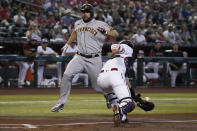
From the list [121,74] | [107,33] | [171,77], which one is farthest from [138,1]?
[121,74]

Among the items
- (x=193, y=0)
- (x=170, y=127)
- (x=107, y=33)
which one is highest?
(x=193, y=0)

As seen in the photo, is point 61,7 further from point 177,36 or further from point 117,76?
point 117,76

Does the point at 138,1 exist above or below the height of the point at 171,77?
above

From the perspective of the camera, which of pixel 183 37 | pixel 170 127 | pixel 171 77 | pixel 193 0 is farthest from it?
pixel 193 0

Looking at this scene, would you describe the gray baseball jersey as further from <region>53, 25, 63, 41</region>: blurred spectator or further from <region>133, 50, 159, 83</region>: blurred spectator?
<region>133, 50, 159, 83</region>: blurred spectator

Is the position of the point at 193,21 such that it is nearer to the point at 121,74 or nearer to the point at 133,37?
the point at 133,37

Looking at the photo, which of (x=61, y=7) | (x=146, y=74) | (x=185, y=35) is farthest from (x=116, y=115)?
(x=185, y=35)

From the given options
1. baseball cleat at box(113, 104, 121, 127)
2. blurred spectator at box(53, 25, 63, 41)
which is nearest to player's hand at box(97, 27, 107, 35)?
baseball cleat at box(113, 104, 121, 127)
